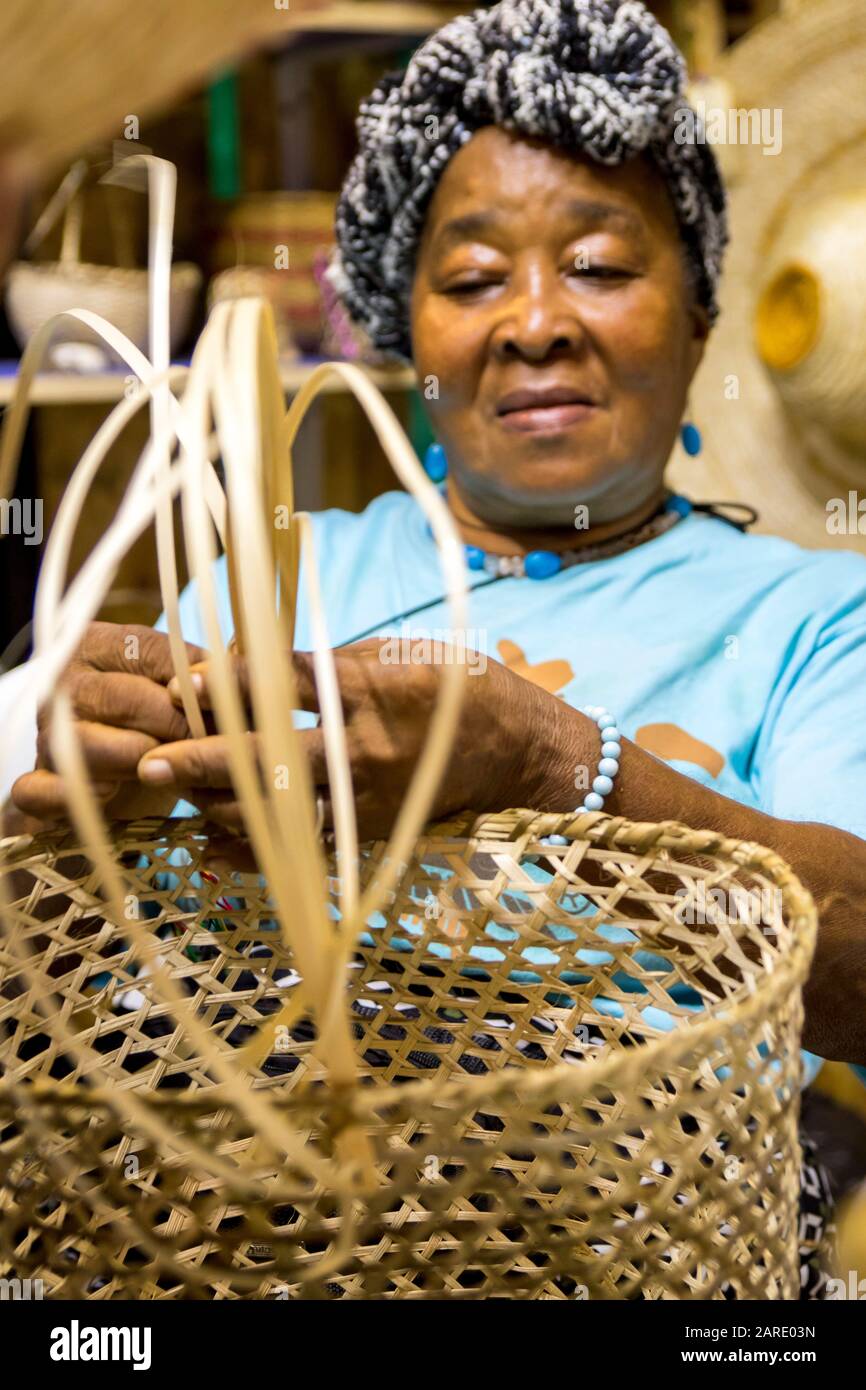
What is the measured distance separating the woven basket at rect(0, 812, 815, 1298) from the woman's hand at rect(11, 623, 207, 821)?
6cm

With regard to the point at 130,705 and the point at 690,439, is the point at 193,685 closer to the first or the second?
the point at 130,705

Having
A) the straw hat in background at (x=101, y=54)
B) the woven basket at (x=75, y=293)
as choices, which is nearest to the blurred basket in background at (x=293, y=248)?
the woven basket at (x=75, y=293)

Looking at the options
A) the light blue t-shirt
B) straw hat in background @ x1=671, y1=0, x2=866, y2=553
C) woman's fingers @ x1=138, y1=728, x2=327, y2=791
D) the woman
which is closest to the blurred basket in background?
straw hat in background @ x1=671, y1=0, x2=866, y2=553

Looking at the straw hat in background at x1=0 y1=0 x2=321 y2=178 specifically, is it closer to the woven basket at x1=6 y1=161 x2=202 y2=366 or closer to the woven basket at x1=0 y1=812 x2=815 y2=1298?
the woven basket at x1=0 y1=812 x2=815 y2=1298

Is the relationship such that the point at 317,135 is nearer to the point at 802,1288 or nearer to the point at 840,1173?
the point at 840,1173

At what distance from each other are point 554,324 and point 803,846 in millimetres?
381

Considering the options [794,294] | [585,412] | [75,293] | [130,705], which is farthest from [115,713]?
[75,293]

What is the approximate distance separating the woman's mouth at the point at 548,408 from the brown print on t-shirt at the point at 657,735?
0.15 m

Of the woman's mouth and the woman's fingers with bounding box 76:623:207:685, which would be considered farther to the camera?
the woman's mouth

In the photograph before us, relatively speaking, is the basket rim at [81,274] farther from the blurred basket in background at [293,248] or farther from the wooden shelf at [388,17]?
the wooden shelf at [388,17]

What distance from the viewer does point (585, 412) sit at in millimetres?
857

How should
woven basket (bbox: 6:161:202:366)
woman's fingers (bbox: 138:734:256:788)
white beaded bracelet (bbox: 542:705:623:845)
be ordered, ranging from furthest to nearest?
woven basket (bbox: 6:161:202:366), white beaded bracelet (bbox: 542:705:623:845), woman's fingers (bbox: 138:734:256:788)

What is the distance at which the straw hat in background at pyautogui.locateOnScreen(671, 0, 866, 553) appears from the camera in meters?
1.29

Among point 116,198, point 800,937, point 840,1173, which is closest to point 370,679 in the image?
point 800,937
